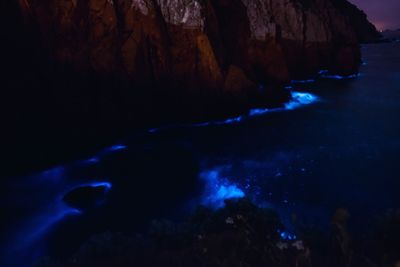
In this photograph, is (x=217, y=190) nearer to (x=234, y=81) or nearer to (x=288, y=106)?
(x=234, y=81)

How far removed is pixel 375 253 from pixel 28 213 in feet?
41.4

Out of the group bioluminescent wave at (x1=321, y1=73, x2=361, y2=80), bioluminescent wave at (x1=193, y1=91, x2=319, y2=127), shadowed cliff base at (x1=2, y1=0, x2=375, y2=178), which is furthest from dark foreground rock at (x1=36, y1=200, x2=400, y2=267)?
bioluminescent wave at (x1=321, y1=73, x2=361, y2=80)

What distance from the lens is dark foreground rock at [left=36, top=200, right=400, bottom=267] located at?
8203 mm

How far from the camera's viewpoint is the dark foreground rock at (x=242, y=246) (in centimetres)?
820

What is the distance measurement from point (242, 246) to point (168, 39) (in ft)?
56.4

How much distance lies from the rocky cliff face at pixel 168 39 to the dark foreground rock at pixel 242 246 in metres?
12.9

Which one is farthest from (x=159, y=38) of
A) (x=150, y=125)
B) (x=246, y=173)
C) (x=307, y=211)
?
(x=307, y=211)

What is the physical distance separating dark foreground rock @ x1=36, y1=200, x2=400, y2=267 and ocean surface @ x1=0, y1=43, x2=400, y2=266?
6.28 feet

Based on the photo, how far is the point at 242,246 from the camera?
8711 mm

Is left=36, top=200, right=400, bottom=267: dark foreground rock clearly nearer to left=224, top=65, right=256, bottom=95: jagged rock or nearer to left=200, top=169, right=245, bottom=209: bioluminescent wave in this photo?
left=200, top=169, right=245, bottom=209: bioluminescent wave

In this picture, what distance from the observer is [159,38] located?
22125mm

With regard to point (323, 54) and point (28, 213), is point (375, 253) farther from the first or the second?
point (323, 54)

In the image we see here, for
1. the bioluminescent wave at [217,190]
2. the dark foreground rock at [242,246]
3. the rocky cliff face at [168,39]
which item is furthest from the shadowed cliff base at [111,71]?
the dark foreground rock at [242,246]

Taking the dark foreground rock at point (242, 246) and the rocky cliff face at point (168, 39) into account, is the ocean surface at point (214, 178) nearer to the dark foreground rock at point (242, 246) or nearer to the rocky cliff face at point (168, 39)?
the dark foreground rock at point (242, 246)
